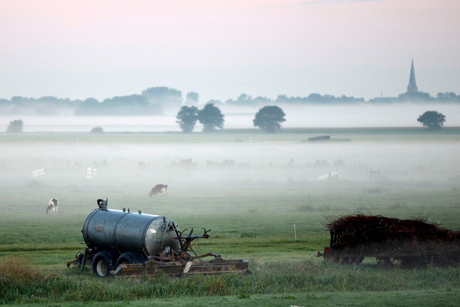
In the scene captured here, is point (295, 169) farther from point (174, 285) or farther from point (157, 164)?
point (174, 285)

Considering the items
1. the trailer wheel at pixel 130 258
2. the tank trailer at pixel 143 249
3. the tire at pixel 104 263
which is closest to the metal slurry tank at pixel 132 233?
the tank trailer at pixel 143 249

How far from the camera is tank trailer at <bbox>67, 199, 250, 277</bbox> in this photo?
62.0 feet

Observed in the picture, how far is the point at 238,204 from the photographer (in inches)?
2470

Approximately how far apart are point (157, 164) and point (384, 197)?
74992 mm

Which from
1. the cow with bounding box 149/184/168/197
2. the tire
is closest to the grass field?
the tire

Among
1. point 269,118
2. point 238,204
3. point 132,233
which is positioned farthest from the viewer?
point 269,118

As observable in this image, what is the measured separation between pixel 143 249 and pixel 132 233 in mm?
809

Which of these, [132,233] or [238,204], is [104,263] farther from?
[238,204]

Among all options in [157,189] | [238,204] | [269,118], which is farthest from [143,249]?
[269,118]

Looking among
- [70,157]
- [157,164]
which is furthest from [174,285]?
[70,157]

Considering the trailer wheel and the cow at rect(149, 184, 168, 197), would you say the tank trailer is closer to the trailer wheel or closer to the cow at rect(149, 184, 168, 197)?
the trailer wheel

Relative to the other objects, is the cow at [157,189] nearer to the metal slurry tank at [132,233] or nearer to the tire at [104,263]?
the metal slurry tank at [132,233]

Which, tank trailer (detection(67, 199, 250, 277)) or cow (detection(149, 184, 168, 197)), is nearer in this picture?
tank trailer (detection(67, 199, 250, 277))

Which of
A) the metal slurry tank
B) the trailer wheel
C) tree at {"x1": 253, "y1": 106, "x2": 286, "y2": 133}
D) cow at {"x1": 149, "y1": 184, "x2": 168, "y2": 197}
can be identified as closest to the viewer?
the trailer wheel
